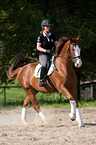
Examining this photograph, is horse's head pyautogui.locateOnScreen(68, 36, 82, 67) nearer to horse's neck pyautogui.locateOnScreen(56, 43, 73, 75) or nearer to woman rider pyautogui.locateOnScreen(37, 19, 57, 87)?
horse's neck pyautogui.locateOnScreen(56, 43, 73, 75)

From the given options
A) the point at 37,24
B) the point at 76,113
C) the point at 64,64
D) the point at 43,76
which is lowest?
the point at 76,113

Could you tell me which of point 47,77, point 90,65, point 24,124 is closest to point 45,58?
point 47,77

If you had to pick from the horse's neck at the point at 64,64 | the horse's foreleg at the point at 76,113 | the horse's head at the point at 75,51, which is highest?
the horse's head at the point at 75,51

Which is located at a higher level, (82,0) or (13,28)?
(82,0)

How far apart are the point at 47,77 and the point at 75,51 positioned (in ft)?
4.37

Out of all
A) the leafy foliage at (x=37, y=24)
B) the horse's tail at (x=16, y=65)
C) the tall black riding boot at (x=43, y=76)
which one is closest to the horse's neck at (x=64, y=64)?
the tall black riding boot at (x=43, y=76)

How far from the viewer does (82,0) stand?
18891 mm

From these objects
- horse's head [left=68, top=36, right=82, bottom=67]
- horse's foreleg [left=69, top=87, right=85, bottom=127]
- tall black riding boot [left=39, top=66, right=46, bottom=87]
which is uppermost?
horse's head [left=68, top=36, right=82, bottom=67]

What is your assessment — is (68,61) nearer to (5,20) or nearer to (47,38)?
(47,38)

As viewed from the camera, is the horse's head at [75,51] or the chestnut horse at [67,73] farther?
the chestnut horse at [67,73]

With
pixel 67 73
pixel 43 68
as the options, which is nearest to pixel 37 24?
pixel 43 68

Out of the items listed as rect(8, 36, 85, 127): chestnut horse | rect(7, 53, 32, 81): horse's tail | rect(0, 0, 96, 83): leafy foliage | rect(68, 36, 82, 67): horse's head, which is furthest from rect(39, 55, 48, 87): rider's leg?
rect(0, 0, 96, 83): leafy foliage

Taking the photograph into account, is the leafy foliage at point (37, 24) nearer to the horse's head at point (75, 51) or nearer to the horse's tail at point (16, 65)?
the horse's tail at point (16, 65)

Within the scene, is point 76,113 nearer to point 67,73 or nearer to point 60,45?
point 67,73
